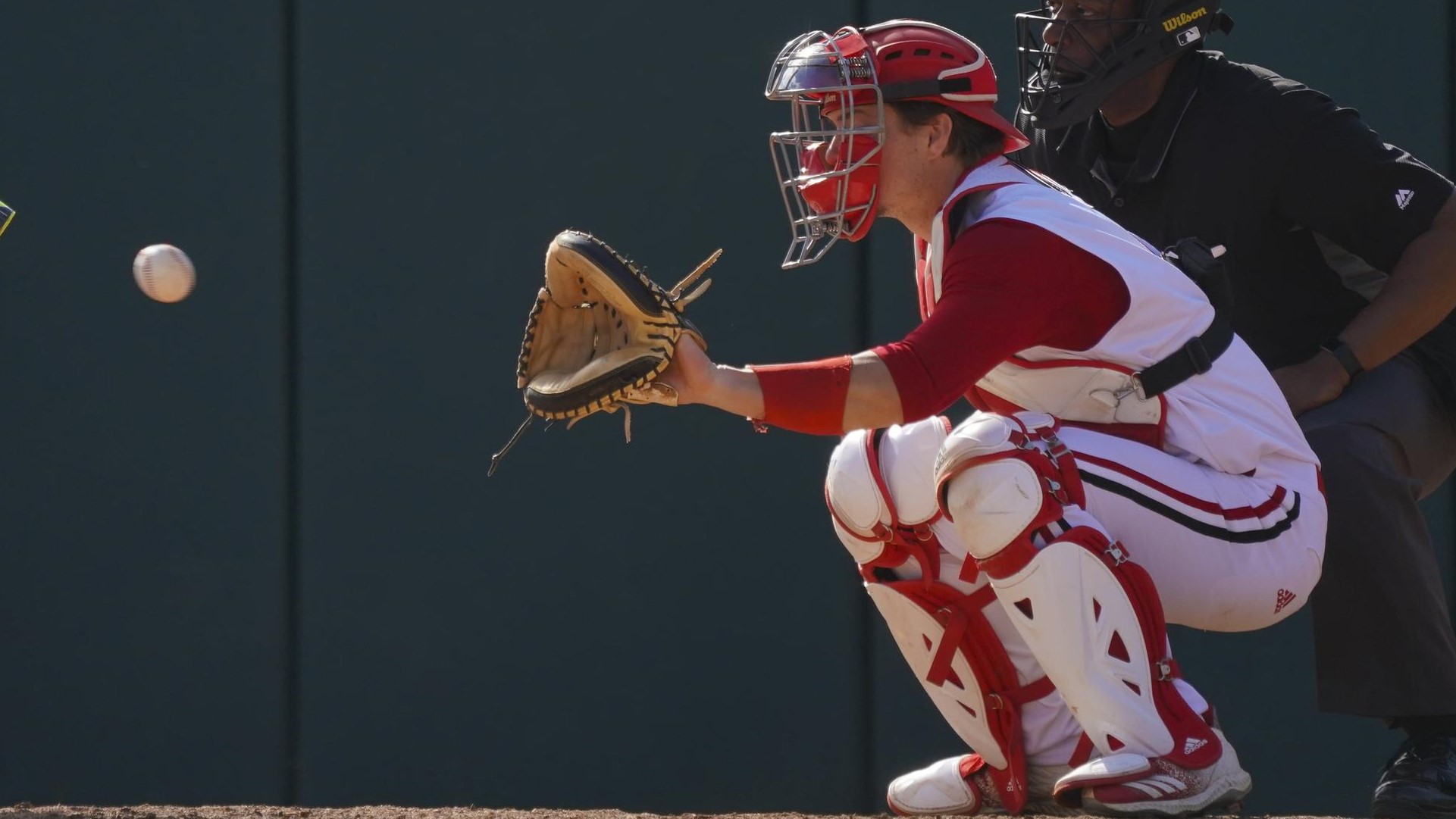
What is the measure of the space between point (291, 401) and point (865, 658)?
1.66 m

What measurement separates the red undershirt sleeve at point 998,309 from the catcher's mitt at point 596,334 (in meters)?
0.33

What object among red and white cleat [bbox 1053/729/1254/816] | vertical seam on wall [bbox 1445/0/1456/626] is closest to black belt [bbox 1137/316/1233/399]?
red and white cleat [bbox 1053/729/1254/816]

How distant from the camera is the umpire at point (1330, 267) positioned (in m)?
2.99

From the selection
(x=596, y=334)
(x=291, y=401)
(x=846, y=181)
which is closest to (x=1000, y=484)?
(x=846, y=181)

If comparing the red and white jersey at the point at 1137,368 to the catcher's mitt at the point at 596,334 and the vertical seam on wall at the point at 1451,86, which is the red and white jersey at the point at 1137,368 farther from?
the vertical seam on wall at the point at 1451,86

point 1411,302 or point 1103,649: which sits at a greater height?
point 1411,302

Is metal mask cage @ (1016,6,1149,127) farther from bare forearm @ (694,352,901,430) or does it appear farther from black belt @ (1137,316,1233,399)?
bare forearm @ (694,352,901,430)

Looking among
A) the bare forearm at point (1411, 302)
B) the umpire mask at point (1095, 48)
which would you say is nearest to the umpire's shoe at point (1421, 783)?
the bare forearm at point (1411, 302)

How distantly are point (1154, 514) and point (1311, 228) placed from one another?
95cm

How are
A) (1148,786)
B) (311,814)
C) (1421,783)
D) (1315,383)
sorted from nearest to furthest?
(1148,786) → (311,814) → (1421,783) → (1315,383)

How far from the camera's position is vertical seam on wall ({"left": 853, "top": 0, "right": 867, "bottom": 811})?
4254mm

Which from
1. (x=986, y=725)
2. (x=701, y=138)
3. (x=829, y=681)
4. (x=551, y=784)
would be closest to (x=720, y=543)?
(x=829, y=681)

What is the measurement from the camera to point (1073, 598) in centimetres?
242

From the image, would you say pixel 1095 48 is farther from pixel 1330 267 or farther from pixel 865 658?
pixel 865 658
